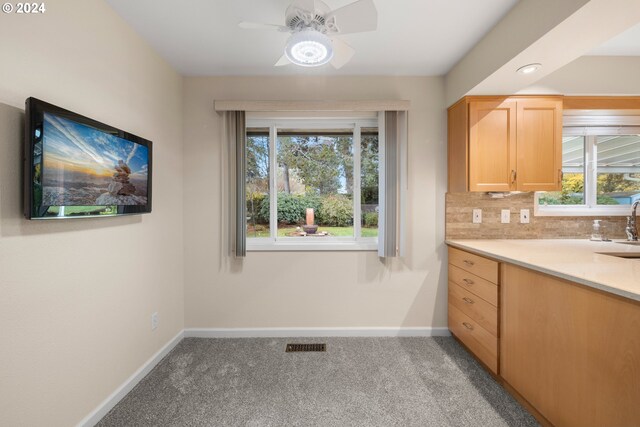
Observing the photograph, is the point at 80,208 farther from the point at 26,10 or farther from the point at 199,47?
the point at 199,47

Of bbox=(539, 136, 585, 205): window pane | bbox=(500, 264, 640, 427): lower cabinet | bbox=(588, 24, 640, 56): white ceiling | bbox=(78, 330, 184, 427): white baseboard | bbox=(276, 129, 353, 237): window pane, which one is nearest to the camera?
bbox=(500, 264, 640, 427): lower cabinet

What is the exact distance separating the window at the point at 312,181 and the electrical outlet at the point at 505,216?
1.17 metres

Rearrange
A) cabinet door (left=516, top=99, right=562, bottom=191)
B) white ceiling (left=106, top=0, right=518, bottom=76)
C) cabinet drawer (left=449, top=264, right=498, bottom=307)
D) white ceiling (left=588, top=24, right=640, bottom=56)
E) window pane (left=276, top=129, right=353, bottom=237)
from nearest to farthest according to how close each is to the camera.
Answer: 1. white ceiling (left=106, top=0, right=518, bottom=76)
2. cabinet drawer (left=449, top=264, right=498, bottom=307)
3. white ceiling (left=588, top=24, right=640, bottom=56)
4. cabinet door (left=516, top=99, right=562, bottom=191)
5. window pane (left=276, top=129, right=353, bottom=237)

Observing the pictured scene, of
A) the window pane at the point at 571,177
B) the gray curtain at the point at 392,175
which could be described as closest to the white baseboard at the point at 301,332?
the gray curtain at the point at 392,175

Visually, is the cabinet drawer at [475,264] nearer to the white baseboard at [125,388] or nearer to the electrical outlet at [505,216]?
the electrical outlet at [505,216]

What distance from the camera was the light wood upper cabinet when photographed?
234cm

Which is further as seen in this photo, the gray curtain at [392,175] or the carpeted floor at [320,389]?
the gray curtain at [392,175]

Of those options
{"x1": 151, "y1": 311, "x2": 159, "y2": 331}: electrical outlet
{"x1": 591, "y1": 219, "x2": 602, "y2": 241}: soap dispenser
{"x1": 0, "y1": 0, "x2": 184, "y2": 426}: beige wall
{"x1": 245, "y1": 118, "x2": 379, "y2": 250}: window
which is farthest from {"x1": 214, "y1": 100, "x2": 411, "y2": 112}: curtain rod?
{"x1": 591, "y1": 219, "x2": 602, "y2": 241}: soap dispenser

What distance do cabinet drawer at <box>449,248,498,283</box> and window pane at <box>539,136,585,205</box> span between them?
43.2 inches

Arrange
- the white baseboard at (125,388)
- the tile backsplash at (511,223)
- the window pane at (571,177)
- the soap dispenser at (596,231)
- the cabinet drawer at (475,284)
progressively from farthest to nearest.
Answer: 1. the window pane at (571,177)
2. the tile backsplash at (511,223)
3. the soap dispenser at (596,231)
4. the cabinet drawer at (475,284)
5. the white baseboard at (125,388)

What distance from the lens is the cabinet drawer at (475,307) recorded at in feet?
6.40

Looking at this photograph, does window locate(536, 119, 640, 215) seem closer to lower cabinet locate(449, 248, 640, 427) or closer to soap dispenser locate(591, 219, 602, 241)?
soap dispenser locate(591, 219, 602, 241)

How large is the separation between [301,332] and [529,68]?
2.79 metres

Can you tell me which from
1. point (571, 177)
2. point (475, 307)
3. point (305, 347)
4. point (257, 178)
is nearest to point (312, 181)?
point (257, 178)
